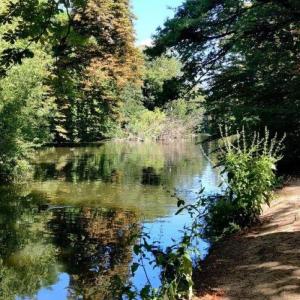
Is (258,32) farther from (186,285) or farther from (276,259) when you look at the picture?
(186,285)

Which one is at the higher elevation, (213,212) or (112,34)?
(112,34)

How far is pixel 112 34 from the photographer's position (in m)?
39.5

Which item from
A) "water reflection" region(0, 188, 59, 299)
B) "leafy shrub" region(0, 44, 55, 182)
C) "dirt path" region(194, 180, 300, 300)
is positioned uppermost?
"leafy shrub" region(0, 44, 55, 182)

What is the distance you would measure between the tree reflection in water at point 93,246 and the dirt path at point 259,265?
138cm

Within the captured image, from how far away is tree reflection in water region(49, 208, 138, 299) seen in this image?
855cm

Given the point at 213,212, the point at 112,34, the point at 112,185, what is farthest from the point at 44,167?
the point at 213,212

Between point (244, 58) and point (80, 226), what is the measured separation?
7193 millimetres

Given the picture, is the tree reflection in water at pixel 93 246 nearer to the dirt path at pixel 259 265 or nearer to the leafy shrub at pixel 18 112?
the dirt path at pixel 259 265

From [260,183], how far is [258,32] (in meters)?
5.86

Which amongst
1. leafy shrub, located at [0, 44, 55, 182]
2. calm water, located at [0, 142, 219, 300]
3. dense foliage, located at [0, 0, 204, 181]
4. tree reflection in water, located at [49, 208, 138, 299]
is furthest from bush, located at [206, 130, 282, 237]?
leafy shrub, located at [0, 44, 55, 182]

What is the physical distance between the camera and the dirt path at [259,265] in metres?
5.51

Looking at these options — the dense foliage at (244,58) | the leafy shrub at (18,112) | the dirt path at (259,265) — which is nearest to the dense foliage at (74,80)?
the leafy shrub at (18,112)

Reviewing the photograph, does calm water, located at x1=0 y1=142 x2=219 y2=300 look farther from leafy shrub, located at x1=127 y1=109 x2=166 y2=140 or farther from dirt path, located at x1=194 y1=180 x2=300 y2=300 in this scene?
leafy shrub, located at x1=127 y1=109 x2=166 y2=140

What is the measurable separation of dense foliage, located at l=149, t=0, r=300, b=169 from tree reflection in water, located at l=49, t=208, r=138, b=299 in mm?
4268
